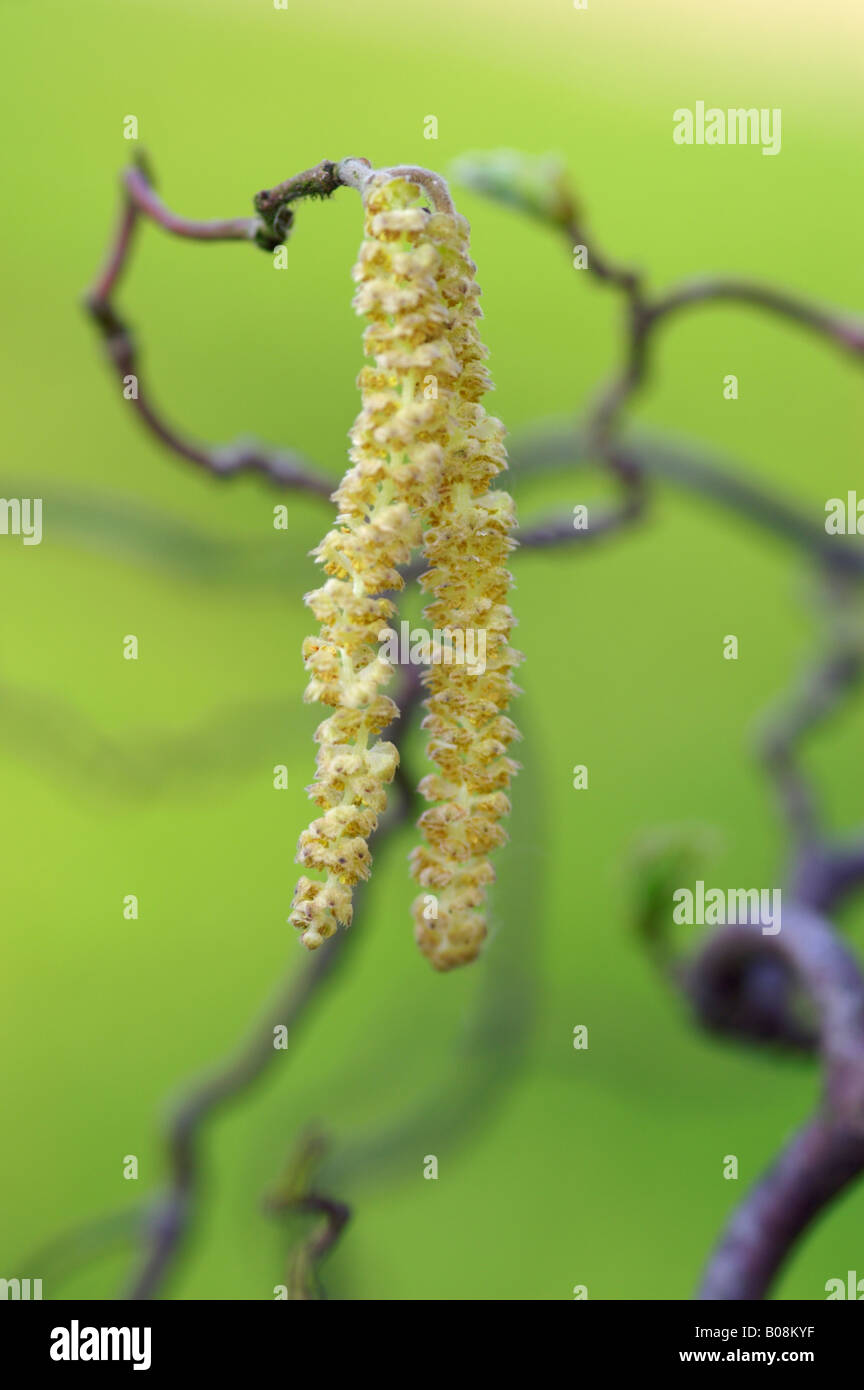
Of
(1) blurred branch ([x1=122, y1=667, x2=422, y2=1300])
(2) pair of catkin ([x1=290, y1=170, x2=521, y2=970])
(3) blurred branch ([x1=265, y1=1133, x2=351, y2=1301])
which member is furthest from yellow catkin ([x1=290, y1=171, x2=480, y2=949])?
(1) blurred branch ([x1=122, y1=667, x2=422, y2=1300])

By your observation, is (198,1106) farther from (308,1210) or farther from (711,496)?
(711,496)

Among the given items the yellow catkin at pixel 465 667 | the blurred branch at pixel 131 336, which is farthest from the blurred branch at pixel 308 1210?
the blurred branch at pixel 131 336

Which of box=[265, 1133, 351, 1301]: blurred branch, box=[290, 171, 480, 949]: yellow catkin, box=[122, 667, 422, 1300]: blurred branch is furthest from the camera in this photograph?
box=[122, 667, 422, 1300]: blurred branch

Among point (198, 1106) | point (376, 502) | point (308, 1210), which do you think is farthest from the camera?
point (198, 1106)

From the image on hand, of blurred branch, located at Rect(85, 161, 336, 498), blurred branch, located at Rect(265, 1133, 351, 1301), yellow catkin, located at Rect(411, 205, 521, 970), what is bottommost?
blurred branch, located at Rect(265, 1133, 351, 1301)

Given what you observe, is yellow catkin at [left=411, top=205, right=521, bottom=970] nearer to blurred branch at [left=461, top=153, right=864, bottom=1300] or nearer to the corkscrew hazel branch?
the corkscrew hazel branch

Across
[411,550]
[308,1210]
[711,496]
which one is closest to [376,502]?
[411,550]
